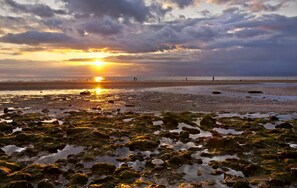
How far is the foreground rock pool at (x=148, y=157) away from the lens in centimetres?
936

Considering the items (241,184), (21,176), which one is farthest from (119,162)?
(241,184)

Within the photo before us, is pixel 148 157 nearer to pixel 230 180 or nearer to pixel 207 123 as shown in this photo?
pixel 230 180

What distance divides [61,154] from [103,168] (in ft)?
9.67

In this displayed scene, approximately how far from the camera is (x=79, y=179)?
30.5 feet

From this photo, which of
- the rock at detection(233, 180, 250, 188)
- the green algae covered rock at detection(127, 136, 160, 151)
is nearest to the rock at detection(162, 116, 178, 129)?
the green algae covered rock at detection(127, 136, 160, 151)

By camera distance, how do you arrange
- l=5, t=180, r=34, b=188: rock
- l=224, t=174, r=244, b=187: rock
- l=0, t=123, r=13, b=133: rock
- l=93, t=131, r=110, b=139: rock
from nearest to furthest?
l=5, t=180, r=34, b=188: rock < l=224, t=174, r=244, b=187: rock < l=93, t=131, r=110, b=139: rock < l=0, t=123, r=13, b=133: rock

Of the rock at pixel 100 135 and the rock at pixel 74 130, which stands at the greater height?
the rock at pixel 74 130

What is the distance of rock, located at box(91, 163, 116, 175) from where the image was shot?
33.4ft

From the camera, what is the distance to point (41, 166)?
10.4 metres

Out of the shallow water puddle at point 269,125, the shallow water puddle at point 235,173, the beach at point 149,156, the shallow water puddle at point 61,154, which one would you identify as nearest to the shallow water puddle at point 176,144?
the beach at point 149,156

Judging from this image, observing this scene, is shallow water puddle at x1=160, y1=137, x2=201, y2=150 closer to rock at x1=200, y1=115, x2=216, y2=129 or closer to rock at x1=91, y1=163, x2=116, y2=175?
rock at x1=91, y1=163, x2=116, y2=175

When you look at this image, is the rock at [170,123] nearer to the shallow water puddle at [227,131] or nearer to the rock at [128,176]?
the shallow water puddle at [227,131]

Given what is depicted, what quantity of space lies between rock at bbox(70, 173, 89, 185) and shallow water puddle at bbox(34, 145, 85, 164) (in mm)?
2507

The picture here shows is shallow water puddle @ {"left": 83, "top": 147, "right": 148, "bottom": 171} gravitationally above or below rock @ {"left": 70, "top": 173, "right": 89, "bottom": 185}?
below
